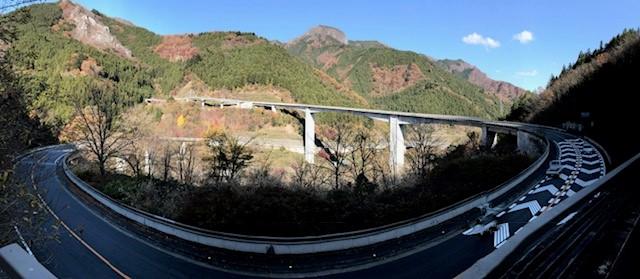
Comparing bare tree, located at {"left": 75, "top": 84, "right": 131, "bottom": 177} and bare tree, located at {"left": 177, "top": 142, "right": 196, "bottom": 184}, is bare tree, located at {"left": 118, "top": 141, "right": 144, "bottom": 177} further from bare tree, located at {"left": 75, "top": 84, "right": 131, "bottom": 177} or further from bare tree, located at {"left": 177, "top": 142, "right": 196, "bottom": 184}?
bare tree, located at {"left": 177, "top": 142, "right": 196, "bottom": 184}

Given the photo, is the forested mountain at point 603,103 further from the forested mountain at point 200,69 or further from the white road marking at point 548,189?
the forested mountain at point 200,69

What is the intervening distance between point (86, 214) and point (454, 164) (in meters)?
22.6

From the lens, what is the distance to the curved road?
1350 cm

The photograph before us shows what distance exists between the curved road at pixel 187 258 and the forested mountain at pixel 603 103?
439cm

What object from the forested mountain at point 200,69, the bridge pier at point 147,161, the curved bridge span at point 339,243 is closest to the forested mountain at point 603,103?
the curved bridge span at point 339,243

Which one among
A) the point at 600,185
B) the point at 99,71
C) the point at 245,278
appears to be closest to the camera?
the point at 600,185

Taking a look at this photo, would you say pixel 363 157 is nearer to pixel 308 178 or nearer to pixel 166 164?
pixel 308 178

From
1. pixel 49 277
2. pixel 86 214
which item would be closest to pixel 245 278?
pixel 49 277

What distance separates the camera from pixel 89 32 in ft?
477

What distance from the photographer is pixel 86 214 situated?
24.5 meters

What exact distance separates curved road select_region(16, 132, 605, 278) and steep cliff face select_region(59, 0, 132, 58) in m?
141

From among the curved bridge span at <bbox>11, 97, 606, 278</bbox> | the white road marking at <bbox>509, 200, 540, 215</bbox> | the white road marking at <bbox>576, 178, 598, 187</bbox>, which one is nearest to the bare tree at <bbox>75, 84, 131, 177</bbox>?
the curved bridge span at <bbox>11, 97, 606, 278</bbox>

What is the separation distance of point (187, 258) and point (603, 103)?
40.2m

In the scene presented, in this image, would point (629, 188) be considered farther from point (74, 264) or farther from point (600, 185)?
point (74, 264)
